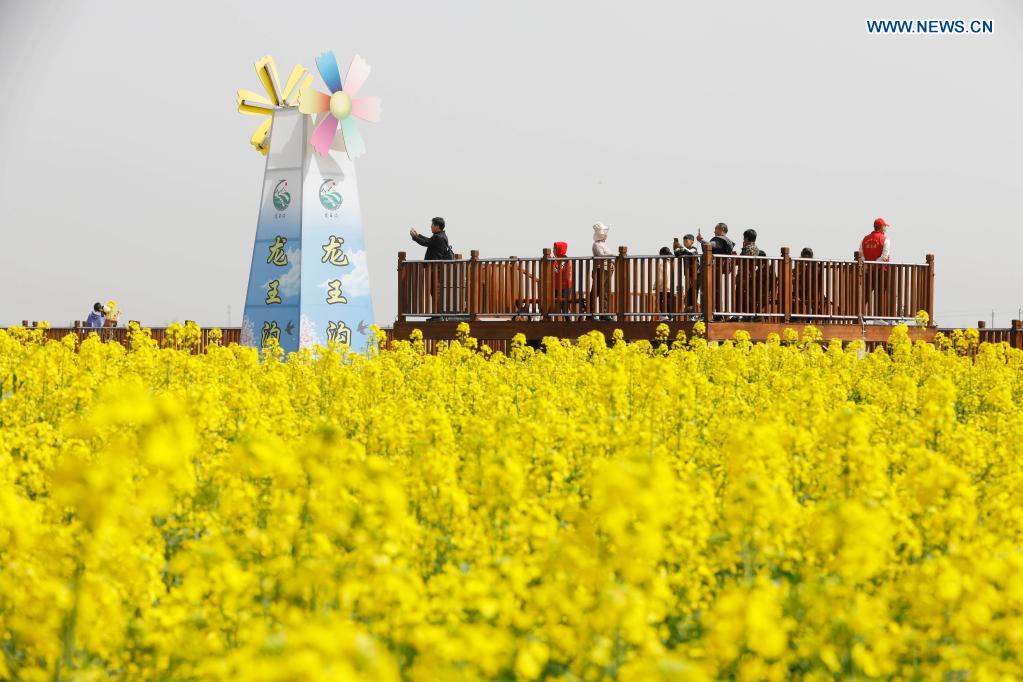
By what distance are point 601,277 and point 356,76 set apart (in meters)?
5.74

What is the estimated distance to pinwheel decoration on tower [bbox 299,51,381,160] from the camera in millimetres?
22375

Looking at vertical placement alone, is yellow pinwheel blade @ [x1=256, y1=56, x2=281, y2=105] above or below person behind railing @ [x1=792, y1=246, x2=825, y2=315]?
above

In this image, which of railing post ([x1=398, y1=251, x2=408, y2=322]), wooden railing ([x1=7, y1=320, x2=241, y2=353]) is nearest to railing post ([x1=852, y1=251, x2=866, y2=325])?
railing post ([x1=398, y1=251, x2=408, y2=322])

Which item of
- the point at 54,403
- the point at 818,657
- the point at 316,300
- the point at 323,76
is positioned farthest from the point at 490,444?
the point at 323,76

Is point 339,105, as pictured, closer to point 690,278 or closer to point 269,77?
point 269,77

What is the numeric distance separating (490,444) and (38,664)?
9.36 feet

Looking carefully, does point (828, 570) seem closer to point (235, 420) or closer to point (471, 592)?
point (471, 592)

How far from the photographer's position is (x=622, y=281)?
72.8 feet

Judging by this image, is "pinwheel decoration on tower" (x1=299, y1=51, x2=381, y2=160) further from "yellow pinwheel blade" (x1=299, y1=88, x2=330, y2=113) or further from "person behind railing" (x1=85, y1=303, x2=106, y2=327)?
"person behind railing" (x1=85, y1=303, x2=106, y2=327)

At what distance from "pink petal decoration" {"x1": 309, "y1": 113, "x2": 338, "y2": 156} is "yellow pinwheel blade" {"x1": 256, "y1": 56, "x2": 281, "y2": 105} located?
5.70 feet

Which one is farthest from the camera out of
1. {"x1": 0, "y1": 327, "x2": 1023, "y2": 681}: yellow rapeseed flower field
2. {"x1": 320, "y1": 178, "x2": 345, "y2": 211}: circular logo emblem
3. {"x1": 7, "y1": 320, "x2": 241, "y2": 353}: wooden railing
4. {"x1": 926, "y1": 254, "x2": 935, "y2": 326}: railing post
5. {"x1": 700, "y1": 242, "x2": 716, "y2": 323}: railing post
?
{"x1": 7, "y1": 320, "x2": 241, "y2": 353}: wooden railing

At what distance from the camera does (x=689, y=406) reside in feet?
35.0

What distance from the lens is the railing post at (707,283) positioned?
21.1 meters

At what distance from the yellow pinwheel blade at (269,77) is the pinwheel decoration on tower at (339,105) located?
105 cm
